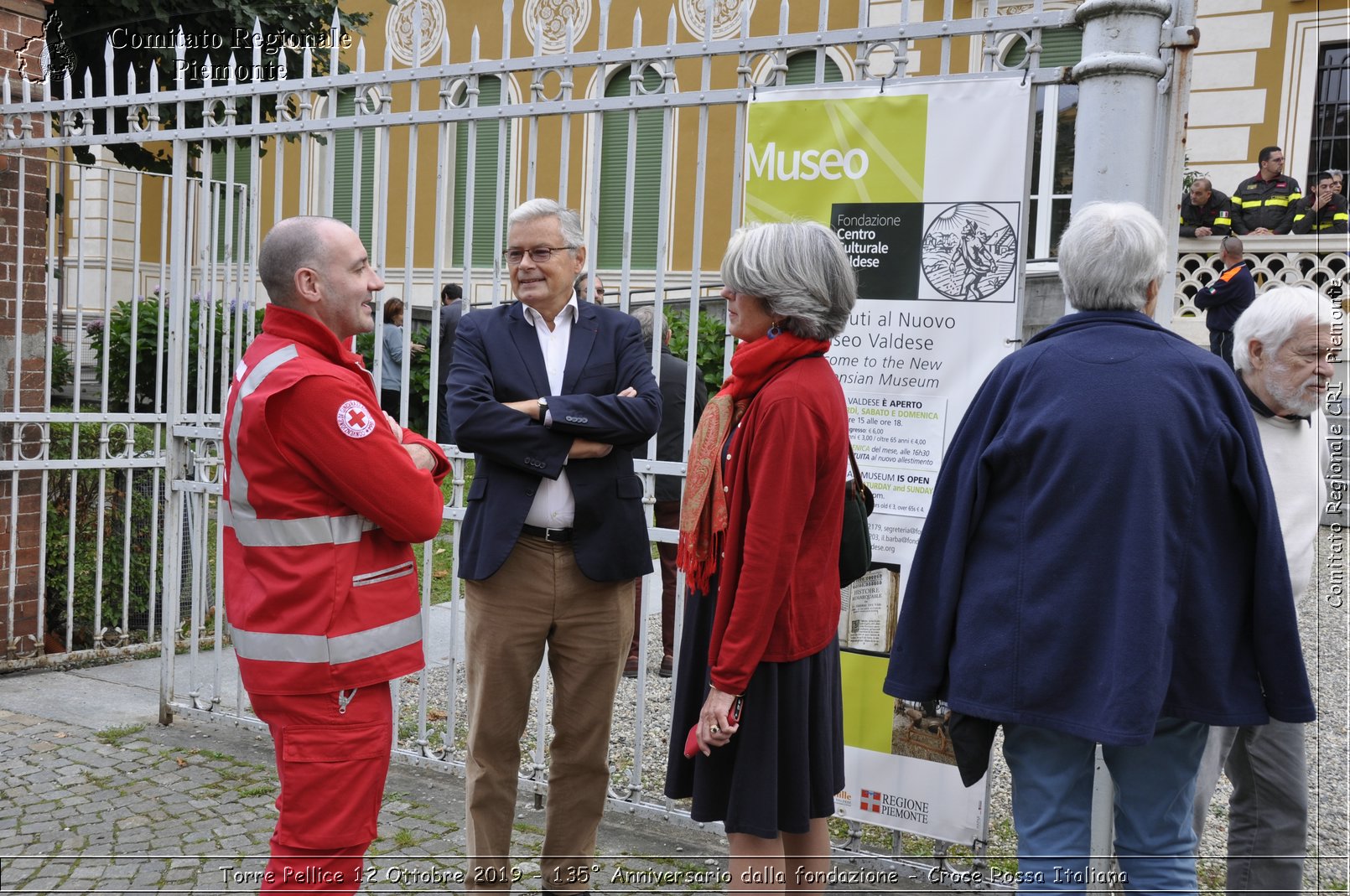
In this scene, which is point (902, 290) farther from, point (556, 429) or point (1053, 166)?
point (1053, 166)

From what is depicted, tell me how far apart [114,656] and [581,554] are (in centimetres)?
421

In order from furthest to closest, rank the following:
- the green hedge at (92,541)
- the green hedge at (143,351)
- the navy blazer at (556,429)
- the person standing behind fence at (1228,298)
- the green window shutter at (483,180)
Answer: the green window shutter at (483,180)
the person standing behind fence at (1228,298)
the green hedge at (143,351)
the green hedge at (92,541)
the navy blazer at (556,429)

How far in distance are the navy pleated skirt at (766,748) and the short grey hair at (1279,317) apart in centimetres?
152

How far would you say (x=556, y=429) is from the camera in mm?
3473

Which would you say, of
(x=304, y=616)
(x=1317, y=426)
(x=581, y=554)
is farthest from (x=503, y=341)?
(x=1317, y=426)

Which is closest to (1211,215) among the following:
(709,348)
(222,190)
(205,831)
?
(709,348)

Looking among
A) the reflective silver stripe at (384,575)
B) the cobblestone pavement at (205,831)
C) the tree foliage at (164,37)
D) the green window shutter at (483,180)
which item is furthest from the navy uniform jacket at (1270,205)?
the reflective silver stripe at (384,575)

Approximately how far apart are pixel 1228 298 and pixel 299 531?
407 inches

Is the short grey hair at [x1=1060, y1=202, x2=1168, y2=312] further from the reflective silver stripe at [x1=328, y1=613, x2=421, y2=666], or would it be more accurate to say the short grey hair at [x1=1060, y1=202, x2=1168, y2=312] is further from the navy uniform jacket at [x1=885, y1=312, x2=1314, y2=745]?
the reflective silver stripe at [x1=328, y1=613, x2=421, y2=666]

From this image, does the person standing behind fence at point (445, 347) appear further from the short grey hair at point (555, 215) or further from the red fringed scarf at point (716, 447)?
the red fringed scarf at point (716, 447)

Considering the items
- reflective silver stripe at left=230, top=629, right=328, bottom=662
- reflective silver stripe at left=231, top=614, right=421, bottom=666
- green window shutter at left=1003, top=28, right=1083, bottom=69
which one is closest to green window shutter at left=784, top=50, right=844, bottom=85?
green window shutter at left=1003, top=28, right=1083, bottom=69

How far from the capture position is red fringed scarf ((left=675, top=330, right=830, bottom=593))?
9.39 feet

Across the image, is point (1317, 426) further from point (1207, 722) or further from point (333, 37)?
point (333, 37)

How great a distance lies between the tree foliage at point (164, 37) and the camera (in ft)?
23.0
